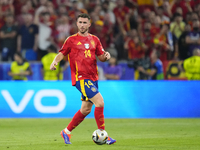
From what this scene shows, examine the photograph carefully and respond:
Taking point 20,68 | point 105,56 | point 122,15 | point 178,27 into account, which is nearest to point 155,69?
point 178,27

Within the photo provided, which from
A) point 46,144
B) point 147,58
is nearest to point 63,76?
point 147,58

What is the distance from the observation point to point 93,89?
21.7 ft

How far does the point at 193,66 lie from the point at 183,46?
1.38 meters

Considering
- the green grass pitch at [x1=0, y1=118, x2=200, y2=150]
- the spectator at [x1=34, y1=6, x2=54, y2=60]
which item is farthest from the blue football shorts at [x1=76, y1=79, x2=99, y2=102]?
the spectator at [x1=34, y1=6, x2=54, y2=60]

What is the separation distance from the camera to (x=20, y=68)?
1336 centimetres

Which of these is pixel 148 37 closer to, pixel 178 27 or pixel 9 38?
pixel 178 27

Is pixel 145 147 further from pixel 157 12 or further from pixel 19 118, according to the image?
pixel 157 12

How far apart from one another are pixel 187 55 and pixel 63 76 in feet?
14.9

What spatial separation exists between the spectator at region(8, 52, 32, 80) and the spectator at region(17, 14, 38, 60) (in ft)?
2.62

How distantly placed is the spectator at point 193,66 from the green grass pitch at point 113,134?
2.59 metres

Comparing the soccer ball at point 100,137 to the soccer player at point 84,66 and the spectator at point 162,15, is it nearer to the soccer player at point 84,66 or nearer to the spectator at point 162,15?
the soccer player at point 84,66

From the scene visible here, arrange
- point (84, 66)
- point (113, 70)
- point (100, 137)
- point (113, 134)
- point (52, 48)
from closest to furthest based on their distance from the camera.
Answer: point (100, 137), point (84, 66), point (113, 134), point (113, 70), point (52, 48)

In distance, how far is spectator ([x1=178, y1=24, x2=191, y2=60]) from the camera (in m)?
14.5

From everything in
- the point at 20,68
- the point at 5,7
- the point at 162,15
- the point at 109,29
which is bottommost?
the point at 20,68
